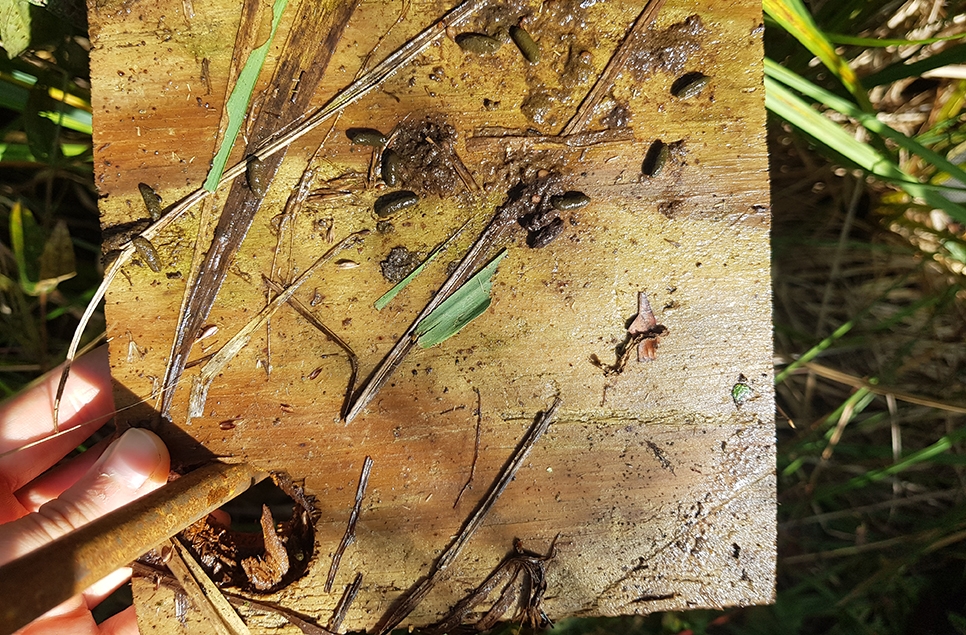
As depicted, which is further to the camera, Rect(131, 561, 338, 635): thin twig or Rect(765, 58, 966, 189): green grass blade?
Rect(765, 58, 966, 189): green grass blade

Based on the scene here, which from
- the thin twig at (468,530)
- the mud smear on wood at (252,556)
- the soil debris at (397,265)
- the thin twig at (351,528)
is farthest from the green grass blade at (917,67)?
the mud smear on wood at (252,556)

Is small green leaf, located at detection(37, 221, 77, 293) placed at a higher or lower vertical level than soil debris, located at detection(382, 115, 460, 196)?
lower

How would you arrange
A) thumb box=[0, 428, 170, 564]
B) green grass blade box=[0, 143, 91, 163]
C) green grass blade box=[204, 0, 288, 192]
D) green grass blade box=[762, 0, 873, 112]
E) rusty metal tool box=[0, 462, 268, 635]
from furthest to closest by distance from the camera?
green grass blade box=[0, 143, 91, 163]
green grass blade box=[762, 0, 873, 112]
green grass blade box=[204, 0, 288, 192]
thumb box=[0, 428, 170, 564]
rusty metal tool box=[0, 462, 268, 635]

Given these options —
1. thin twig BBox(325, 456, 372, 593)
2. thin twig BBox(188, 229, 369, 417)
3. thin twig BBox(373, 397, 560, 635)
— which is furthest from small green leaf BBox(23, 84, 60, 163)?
thin twig BBox(373, 397, 560, 635)

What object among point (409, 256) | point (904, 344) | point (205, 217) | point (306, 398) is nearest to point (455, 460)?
point (306, 398)

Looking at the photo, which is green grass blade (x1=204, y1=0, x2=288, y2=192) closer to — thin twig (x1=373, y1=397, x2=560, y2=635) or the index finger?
the index finger

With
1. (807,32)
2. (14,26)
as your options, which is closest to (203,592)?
(14,26)
